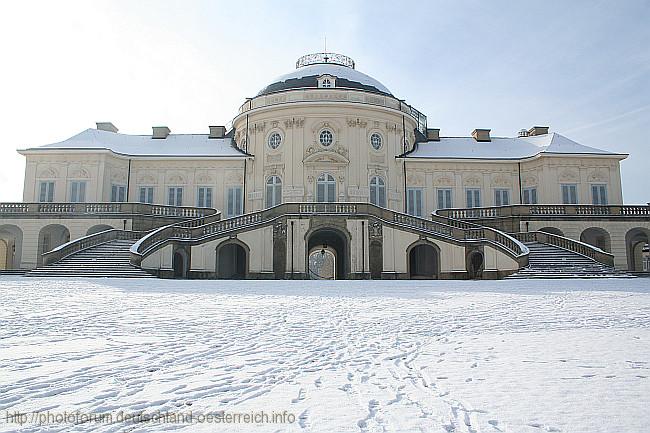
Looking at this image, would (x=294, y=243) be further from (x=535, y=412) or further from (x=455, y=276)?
(x=535, y=412)

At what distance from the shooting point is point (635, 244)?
1619 inches

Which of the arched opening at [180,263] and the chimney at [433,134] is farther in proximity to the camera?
the chimney at [433,134]

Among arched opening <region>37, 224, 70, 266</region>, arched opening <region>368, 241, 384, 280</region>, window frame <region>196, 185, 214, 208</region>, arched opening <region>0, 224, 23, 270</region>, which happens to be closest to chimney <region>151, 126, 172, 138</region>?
window frame <region>196, 185, 214, 208</region>

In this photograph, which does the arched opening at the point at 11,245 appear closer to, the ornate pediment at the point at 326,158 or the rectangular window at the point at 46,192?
the rectangular window at the point at 46,192

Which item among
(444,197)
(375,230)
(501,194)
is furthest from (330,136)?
(501,194)

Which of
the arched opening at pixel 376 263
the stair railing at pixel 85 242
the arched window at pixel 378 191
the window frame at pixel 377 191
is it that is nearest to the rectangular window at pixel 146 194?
the stair railing at pixel 85 242

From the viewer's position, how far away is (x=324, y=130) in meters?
39.7

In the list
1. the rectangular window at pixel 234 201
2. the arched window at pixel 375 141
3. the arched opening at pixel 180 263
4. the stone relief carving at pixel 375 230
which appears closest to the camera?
the arched opening at pixel 180 263

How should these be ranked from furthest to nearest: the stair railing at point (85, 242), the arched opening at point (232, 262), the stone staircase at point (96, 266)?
the arched opening at point (232, 262) → the stair railing at point (85, 242) → the stone staircase at point (96, 266)

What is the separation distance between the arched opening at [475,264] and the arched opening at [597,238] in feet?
27.3

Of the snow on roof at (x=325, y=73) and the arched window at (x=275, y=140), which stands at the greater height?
Answer: the snow on roof at (x=325, y=73)

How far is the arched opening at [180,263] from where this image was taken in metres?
31.5

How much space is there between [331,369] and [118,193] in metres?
39.0

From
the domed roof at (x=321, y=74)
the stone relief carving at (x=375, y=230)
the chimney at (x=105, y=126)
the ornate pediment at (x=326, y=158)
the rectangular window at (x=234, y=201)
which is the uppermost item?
the domed roof at (x=321, y=74)
